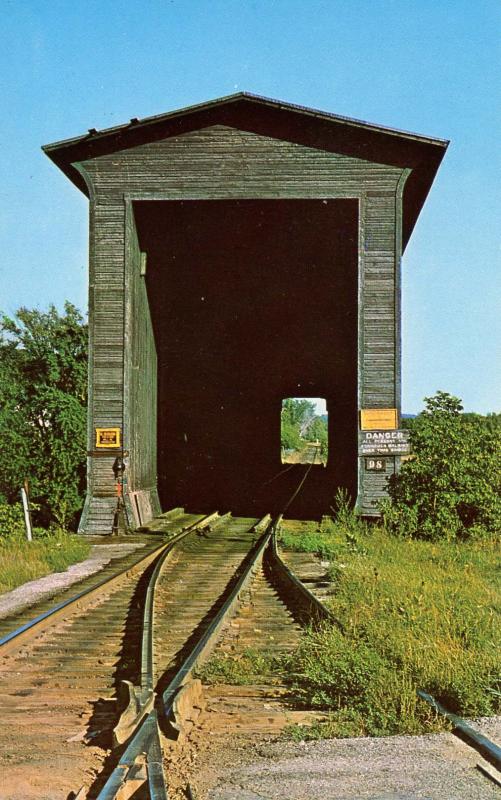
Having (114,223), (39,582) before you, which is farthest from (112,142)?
(39,582)

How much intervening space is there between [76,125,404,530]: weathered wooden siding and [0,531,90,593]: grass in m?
2.07

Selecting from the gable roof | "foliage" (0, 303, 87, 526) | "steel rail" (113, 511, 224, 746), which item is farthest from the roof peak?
"steel rail" (113, 511, 224, 746)

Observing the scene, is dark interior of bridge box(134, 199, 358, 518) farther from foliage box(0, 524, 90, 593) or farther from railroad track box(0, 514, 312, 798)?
railroad track box(0, 514, 312, 798)

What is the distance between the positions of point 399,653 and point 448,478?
1001 cm

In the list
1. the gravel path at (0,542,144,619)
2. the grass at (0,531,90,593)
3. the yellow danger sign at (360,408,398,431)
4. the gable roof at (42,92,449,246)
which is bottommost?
the gravel path at (0,542,144,619)

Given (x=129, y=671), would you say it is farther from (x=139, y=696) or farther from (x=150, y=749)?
(x=150, y=749)

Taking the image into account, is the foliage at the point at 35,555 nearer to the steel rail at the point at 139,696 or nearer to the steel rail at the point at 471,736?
the steel rail at the point at 139,696

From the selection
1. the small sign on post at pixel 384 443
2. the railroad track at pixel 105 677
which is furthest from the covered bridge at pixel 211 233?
the railroad track at pixel 105 677

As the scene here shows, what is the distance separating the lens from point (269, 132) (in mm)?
18609

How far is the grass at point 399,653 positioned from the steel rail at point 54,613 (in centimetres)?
265

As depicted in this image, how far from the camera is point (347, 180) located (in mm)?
18578

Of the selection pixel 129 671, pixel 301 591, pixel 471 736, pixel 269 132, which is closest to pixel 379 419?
pixel 269 132

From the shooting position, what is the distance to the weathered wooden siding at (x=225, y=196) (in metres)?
18.3

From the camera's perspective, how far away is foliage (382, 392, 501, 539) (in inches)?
614
